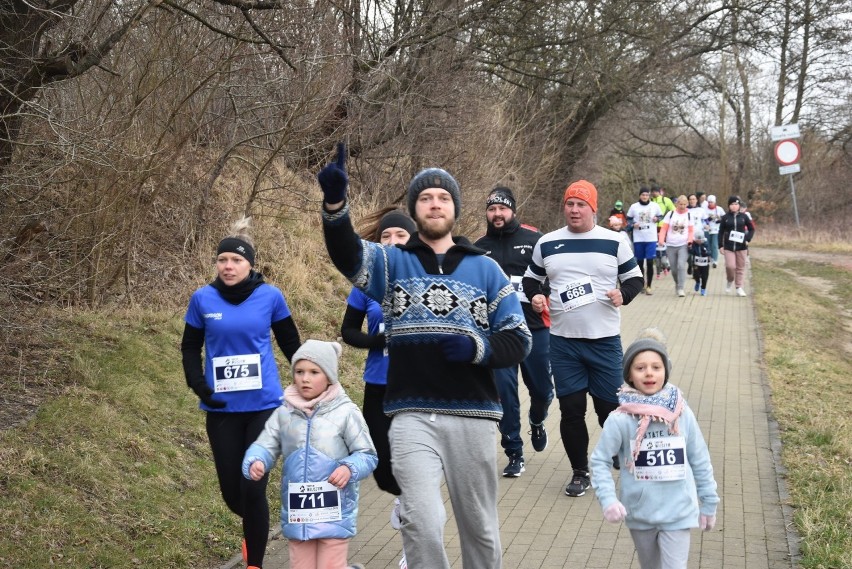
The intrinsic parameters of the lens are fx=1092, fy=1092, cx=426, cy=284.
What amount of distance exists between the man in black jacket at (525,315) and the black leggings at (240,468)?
2.65 meters

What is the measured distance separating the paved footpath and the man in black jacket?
331mm

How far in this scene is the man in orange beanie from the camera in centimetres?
742

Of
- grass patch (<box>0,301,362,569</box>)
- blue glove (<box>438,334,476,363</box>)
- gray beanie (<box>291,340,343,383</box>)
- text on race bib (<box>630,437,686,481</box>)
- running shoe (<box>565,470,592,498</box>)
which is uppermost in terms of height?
blue glove (<box>438,334,476,363</box>)

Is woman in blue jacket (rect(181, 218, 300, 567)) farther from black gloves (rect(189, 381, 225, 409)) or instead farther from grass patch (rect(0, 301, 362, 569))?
grass patch (rect(0, 301, 362, 569))

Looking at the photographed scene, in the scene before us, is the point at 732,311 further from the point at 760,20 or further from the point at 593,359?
the point at 593,359

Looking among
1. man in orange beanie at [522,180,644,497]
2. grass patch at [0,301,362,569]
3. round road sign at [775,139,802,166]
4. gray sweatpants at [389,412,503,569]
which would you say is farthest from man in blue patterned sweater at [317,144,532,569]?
round road sign at [775,139,802,166]

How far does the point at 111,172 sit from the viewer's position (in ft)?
33.9

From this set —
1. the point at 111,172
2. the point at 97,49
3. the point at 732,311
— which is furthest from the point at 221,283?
the point at 732,311

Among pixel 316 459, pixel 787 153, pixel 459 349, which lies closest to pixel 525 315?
pixel 316 459

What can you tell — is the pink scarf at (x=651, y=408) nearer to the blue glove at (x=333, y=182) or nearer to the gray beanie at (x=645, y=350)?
the gray beanie at (x=645, y=350)

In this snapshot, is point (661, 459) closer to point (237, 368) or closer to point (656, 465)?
point (656, 465)

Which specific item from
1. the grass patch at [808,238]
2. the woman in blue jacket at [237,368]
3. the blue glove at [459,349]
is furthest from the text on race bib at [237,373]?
the grass patch at [808,238]

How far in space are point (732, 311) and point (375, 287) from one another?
50.1 ft

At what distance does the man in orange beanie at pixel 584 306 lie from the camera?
742cm
